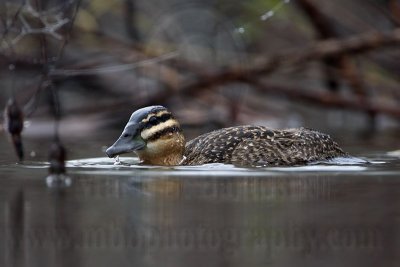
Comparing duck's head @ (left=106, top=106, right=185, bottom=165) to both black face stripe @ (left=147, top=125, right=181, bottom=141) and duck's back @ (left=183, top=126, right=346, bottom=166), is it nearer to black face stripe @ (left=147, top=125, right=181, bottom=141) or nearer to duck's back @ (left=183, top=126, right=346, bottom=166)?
black face stripe @ (left=147, top=125, right=181, bottom=141)

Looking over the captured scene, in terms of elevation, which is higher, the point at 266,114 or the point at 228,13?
the point at 228,13

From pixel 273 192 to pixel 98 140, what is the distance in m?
6.16

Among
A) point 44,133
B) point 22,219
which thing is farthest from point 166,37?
point 22,219

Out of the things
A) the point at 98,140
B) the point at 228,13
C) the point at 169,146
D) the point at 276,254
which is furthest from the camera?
→ the point at 228,13

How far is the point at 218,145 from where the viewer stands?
965 cm

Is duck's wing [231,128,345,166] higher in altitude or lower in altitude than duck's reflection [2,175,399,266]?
higher

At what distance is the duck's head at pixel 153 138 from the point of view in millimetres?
9445

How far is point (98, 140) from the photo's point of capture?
13.8 metres

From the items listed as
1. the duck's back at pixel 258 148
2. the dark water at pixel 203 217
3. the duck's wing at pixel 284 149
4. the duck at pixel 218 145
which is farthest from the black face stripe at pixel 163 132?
the duck's wing at pixel 284 149

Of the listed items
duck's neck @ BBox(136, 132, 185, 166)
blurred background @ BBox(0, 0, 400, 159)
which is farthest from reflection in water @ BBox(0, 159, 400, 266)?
blurred background @ BBox(0, 0, 400, 159)

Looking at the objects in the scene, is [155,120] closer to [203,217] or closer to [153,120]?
[153,120]

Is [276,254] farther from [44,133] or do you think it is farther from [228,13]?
[228,13]

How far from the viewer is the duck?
31.4 ft

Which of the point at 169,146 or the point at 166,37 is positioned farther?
the point at 166,37
